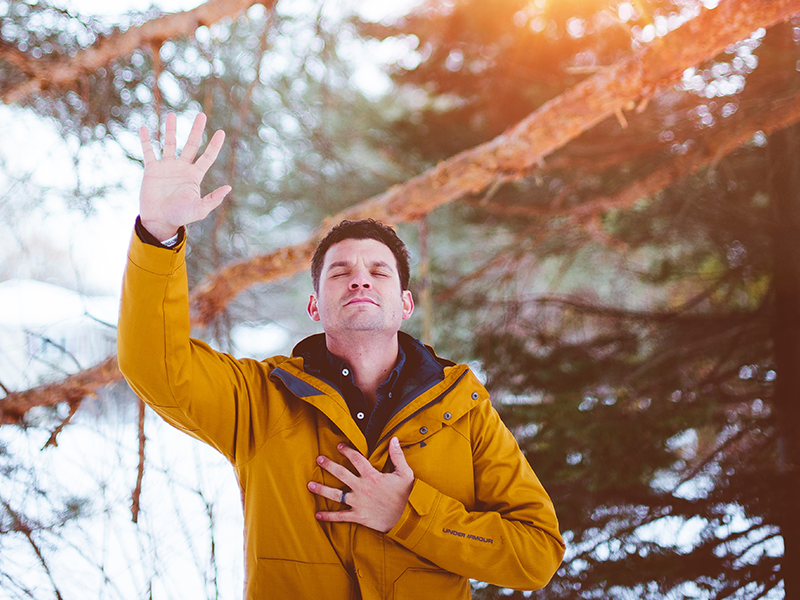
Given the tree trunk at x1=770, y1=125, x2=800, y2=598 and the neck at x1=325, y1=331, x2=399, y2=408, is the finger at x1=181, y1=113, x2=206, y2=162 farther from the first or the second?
the tree trunk at x1=770, y1=125, x2=800, y2=598

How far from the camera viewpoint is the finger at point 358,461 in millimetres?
1424

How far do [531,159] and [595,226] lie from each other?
1.48 m

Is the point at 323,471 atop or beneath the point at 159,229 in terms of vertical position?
beneath

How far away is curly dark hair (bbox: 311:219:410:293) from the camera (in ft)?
5.94

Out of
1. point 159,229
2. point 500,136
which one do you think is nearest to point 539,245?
point 500,136

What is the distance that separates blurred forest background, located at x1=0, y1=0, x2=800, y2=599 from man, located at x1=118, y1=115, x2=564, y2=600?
53 cm

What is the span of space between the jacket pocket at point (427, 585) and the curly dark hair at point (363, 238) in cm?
85

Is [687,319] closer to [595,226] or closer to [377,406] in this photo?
[595,226]

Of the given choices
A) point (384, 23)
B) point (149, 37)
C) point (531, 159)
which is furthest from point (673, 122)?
point (149, 37)

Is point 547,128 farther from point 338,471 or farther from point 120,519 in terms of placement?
point 120,519

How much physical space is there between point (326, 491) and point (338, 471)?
0.06 meters

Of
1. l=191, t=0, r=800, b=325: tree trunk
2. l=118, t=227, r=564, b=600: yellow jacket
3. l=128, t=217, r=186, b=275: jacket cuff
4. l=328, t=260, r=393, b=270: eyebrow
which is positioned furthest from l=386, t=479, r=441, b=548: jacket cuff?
l=191, t=0, r=800, b=325: tree trunk

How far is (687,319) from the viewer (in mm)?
A: 3949

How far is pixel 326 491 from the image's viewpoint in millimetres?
1436
